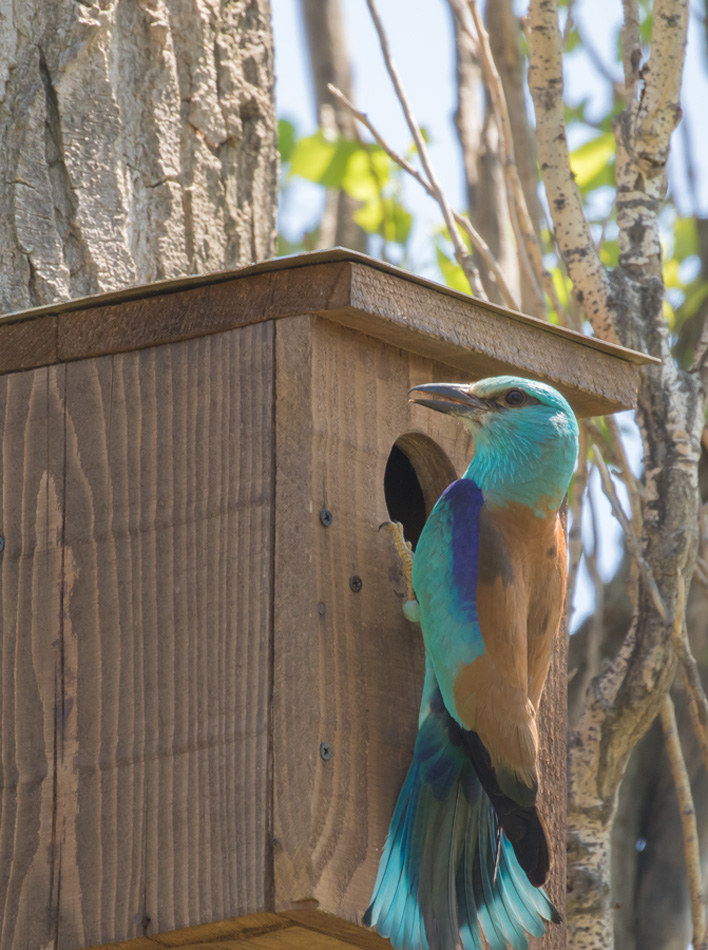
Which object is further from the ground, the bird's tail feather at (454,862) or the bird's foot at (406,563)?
the bird's foot at (406,563)

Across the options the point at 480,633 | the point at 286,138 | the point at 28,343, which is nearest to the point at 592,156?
the point at 286,138

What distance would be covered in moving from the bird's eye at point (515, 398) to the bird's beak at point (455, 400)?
32 mm

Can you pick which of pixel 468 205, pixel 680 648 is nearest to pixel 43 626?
pixel 680 648

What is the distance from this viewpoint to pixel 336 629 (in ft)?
10.1

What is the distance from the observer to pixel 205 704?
3.06 m

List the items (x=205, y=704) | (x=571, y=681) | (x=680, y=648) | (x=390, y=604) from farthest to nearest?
(x=571, y=681) < (x=680, y=648) < (x=390, y=604) < (x=205, y=704)

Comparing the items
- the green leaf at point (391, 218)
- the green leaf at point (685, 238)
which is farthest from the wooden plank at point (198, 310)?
the green leaf at point (685, 238)

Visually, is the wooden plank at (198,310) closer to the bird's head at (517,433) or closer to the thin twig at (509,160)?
the bird's head at (517,433)

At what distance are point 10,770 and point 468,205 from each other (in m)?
3.25

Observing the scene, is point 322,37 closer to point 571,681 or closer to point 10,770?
point 571,681

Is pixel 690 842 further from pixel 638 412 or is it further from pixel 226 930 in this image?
pixel 226 930

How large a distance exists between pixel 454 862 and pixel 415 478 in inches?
42.4

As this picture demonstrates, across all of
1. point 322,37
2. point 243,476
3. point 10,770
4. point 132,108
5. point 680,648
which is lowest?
point 10,770

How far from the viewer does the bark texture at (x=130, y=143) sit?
4.19m
